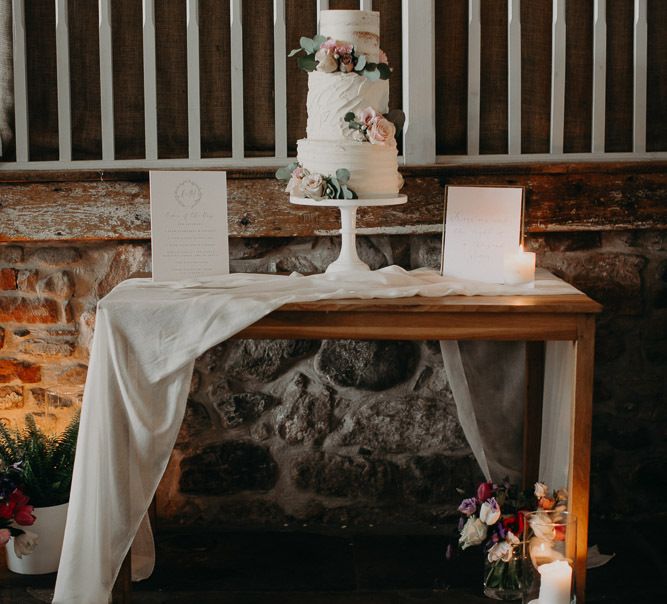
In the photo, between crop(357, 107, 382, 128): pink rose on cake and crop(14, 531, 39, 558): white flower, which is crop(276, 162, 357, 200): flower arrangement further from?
crop(14, 531, 39, 558): white flower

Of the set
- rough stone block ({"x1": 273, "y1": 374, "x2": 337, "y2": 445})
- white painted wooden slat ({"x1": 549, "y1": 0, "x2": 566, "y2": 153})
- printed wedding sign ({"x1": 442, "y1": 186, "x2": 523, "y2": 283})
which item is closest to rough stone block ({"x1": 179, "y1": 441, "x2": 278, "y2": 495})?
rough stone block ({"x1": 273, "y1": 374, "x2": 337, "y2": 445})

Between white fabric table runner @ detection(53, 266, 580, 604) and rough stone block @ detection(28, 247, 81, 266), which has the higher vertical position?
rough stone block @ detection(28, 247, 81, 266)

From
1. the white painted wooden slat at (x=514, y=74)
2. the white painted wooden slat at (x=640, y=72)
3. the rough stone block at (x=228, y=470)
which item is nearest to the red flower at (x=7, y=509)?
the rough stone block at (x=228, y=470)

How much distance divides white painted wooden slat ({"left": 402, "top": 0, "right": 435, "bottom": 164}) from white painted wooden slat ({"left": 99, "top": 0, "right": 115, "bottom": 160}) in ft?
3.08

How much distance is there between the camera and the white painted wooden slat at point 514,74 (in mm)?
3002

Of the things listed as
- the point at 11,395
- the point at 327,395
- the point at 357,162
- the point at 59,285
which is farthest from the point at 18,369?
the point at 357,162

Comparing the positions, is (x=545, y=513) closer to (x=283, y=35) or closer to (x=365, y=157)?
(x=365, y=157)

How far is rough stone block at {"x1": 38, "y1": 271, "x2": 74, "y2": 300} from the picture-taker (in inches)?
122

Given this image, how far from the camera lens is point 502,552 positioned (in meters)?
2.56

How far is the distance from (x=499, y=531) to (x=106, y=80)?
183 cm

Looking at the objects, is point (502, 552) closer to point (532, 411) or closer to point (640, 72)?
point (532, 411)

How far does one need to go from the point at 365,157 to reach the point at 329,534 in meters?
1.28

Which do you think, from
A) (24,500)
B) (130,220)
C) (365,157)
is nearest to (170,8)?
(130,220)

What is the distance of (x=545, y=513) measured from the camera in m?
2.47
